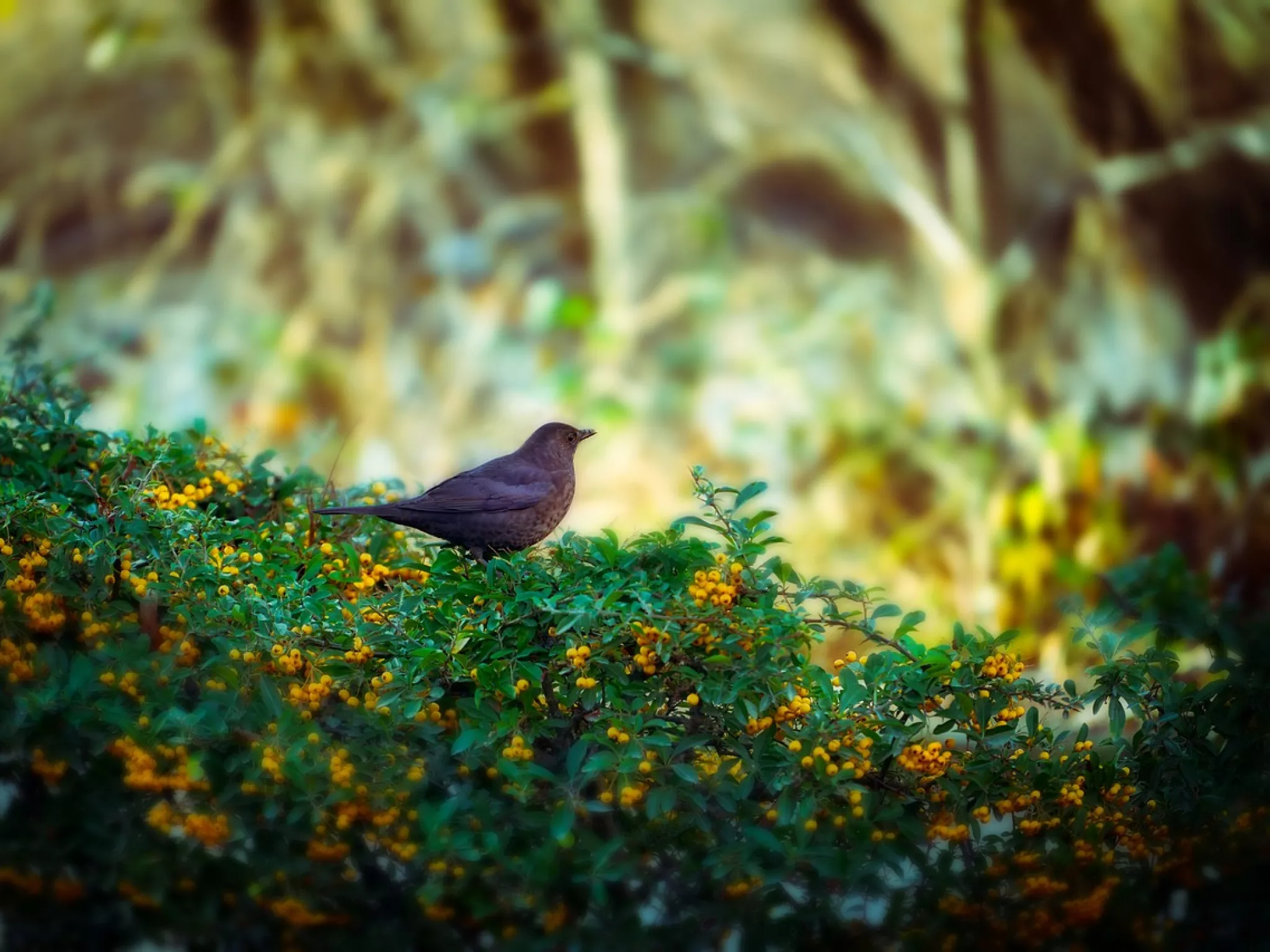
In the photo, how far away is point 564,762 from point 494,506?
72 centimetres

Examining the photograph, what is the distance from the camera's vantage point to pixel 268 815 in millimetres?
2023

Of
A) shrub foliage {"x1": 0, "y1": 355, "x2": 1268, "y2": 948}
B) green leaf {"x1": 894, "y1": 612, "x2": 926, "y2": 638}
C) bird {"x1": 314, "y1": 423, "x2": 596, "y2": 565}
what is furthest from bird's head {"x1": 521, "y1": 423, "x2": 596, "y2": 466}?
green leaf {"x1": 894, "y1": 612, "x2": 926, "y2": 638}

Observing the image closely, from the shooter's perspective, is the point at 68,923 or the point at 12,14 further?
the point at 12,14

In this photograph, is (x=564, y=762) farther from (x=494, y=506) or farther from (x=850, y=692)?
(x=494, y=506)

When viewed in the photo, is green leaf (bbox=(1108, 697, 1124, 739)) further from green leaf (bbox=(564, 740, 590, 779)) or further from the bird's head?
the bird's head

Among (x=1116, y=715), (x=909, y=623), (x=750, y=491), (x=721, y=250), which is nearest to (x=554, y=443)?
(x=750, y=491)

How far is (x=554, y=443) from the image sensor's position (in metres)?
3.08

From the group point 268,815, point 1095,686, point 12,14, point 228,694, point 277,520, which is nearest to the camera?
point 268,815

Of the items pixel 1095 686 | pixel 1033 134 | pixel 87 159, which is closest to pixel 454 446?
pixel 87 159

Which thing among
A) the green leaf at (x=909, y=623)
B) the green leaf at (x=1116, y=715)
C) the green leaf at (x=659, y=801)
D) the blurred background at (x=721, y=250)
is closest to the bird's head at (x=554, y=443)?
the green leaf at (x=909, y=623)

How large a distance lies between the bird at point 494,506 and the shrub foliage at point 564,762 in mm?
236

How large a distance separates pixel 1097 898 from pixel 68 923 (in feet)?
5.07

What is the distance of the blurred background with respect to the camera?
6.09 metres

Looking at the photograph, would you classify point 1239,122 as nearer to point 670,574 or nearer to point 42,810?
point 670,574
